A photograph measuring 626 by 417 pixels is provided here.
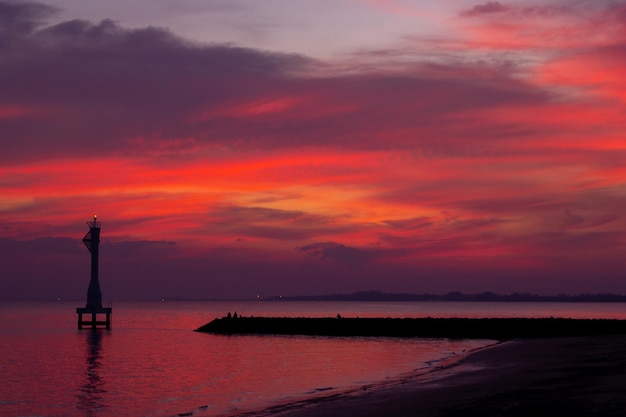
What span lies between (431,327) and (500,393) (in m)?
66.0

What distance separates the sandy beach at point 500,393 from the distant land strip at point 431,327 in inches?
1417

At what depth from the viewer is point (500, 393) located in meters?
28.0

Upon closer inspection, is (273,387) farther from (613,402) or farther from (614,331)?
(614,331)

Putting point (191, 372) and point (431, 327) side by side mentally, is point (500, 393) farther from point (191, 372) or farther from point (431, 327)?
point (431, 327)

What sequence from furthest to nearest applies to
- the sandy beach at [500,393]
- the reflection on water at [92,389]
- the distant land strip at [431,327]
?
the distant land strip at [431,327]
the reflection on water at [92,389]
the sandy beach at [500,393]

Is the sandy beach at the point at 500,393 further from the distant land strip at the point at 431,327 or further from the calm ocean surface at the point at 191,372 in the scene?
the distant land strip at the point at 431,327

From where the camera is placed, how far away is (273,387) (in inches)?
1654

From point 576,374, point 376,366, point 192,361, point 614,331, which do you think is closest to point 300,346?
point 192,361

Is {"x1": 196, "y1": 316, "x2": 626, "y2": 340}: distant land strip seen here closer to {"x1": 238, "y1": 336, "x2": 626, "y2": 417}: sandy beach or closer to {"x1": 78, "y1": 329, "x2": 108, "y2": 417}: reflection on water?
{"x1": 78, "y1": 329, "x2": 108, "y2": 417}: reflection on water

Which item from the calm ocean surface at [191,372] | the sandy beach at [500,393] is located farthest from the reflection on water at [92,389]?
the sandy beach at [500,393]

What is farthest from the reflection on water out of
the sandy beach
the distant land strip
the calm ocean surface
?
the distant land strip

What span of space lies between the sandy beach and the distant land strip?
3598cm

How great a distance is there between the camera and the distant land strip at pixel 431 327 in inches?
3157

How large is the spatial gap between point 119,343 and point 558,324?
47366 mm
